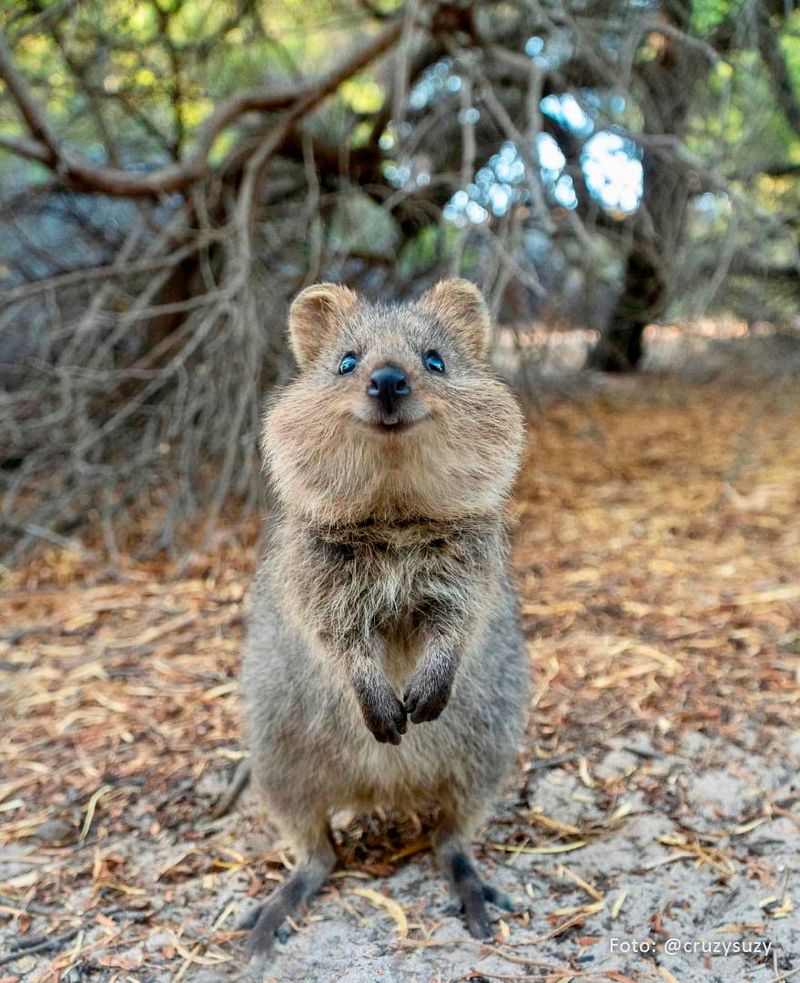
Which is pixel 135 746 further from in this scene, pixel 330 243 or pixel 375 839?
pixel 330 243

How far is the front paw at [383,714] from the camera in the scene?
8.56ft

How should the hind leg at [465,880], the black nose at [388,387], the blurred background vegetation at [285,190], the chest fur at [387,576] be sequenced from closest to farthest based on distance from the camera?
1. the black nose at [388,387]
2. the chest fur at [387,576]
3. the hind leg at [465,880]
4. the blurred background vegetation at [285,190]

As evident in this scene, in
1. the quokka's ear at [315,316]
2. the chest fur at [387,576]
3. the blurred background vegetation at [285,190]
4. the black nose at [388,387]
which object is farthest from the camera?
the blurred background vegetation at [285,190]

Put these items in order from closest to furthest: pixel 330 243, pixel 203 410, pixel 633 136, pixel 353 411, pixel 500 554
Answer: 1. pixel 353 411
2. pixel 500 554
3. pixel 633 136
4. pixel 203 410
5. pixel 330 243

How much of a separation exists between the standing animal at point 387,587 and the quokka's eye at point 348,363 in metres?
0.01

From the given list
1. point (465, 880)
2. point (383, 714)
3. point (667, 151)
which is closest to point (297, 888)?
point (465, 880)

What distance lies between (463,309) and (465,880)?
1.83 metres

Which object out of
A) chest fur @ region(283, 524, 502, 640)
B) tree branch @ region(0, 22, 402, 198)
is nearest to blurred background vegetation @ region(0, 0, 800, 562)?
→ tree branch @ region(0, 22, 402, 198)

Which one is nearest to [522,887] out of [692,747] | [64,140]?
[692,747]

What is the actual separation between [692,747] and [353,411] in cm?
208

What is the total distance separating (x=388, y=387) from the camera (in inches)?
90.9

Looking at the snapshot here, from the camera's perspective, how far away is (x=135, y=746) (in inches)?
149

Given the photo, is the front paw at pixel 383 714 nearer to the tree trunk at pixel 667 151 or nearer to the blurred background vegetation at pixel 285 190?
the blurred background vegetation at pixel 285 190

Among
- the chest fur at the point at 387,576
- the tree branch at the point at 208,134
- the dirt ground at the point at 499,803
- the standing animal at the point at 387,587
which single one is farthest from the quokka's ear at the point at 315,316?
the tree branch at the point at 208,134
